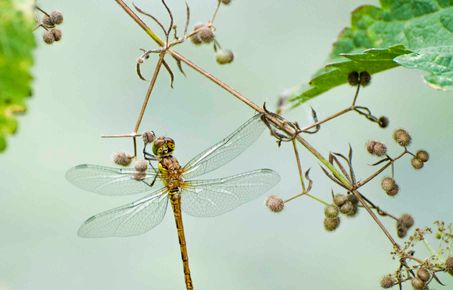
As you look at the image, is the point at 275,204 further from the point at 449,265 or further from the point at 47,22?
the point at 47,22

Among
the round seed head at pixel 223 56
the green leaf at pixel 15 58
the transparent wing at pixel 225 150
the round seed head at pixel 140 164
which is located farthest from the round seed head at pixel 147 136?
the green leaf at pixel 15 58

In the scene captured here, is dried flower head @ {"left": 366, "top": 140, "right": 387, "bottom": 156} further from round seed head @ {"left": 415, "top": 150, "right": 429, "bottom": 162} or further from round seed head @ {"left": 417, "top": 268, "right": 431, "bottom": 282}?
round seed head @ {"left": 417, "top": 268, "right": 431, "bottom": 282}

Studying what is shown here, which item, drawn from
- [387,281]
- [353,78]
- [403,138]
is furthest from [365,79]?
[387,281]

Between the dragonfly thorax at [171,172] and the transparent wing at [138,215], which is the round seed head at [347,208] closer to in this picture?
the dragonfly thorax at [171,172]

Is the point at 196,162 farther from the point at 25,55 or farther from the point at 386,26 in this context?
the point at 25,55

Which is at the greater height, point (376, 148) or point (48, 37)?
point (48, 37)
